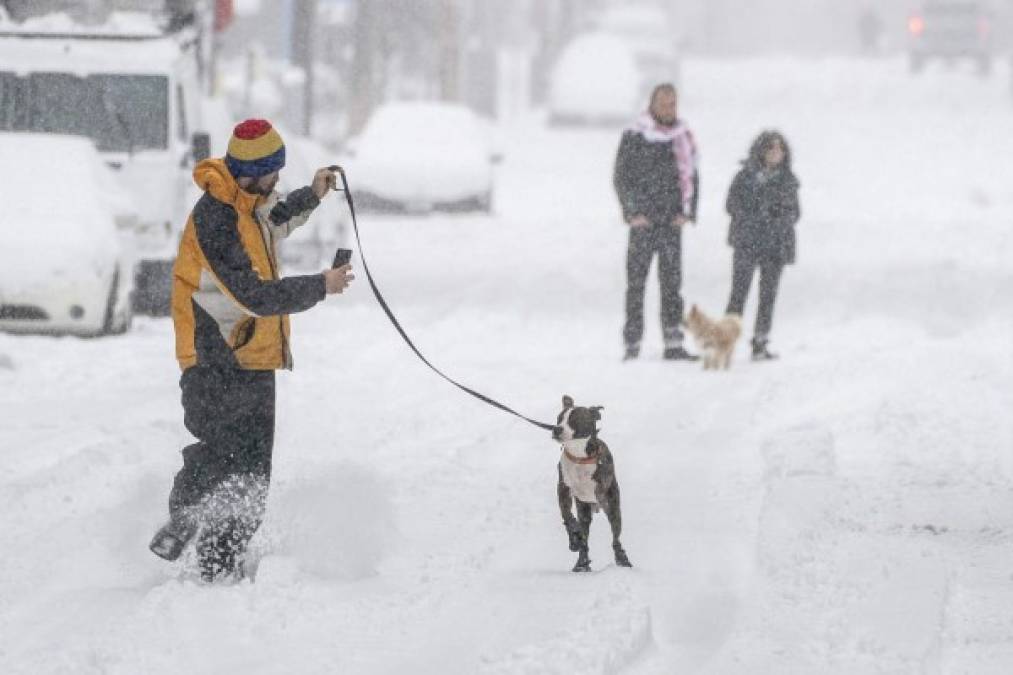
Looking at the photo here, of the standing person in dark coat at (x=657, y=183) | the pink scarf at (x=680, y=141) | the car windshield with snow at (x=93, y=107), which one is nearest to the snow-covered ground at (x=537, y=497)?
the standing person in dark coat at (x=657, y=183)

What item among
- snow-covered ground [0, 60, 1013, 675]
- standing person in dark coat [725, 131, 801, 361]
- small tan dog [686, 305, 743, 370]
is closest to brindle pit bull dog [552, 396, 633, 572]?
snow-covered ground [0, 60, 1013, 675]

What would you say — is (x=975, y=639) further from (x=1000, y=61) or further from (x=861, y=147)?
(x=1000, y=61)

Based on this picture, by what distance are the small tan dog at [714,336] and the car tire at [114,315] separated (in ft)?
13.2

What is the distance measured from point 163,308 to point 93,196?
197cm

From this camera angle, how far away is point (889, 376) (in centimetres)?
1259

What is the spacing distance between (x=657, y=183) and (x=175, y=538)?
679 cm

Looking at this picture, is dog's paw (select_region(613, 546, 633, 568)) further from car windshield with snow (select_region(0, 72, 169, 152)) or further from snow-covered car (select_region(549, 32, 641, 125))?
snow-covered car (select_region(549, 32, 641, 125))

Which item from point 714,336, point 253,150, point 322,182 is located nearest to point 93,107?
point 714,336

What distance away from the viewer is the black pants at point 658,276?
13.5m

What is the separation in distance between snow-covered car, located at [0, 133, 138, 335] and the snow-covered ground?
0.31m

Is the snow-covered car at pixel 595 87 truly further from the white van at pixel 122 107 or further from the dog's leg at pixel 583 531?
the dog's leg at pixel 583 531

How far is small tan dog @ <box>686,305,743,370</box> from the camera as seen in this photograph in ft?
43.1

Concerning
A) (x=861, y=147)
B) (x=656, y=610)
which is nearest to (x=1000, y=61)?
(x=861, y=147)

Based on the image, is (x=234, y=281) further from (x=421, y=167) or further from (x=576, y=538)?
(x=421, y=167)
